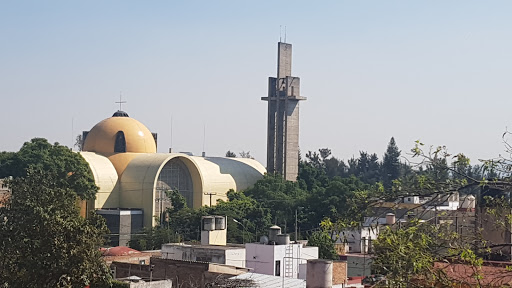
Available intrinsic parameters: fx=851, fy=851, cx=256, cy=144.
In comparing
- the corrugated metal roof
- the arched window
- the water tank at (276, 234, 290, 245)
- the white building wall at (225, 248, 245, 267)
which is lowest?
the corrugated metal roof

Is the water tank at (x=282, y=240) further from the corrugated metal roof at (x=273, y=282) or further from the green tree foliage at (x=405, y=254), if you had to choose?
the green tree foliage at (x=405, y=254)

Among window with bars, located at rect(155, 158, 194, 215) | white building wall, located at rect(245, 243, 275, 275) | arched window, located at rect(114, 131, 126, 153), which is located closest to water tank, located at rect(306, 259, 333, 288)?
white building wall, located at rect(245, 243, 275, 275)

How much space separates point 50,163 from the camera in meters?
48.4

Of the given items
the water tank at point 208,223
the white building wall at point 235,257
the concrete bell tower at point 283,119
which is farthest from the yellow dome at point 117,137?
the white building wall at point 235,257

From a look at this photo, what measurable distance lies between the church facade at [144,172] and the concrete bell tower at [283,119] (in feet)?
7.19

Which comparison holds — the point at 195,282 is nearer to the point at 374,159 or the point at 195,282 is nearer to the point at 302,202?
the point at 302,202

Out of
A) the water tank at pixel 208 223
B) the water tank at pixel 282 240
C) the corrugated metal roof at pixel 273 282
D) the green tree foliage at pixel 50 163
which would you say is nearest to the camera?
the corrugated metal roof at pixel 273 282

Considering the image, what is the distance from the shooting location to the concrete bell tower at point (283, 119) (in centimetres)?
6456

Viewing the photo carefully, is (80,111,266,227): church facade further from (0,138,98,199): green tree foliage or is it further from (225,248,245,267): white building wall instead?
(225,248,245,267): white building wall

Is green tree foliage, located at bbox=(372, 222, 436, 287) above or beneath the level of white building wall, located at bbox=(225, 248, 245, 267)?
above

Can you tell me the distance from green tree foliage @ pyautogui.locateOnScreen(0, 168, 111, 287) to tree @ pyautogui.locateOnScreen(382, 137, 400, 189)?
238 feet

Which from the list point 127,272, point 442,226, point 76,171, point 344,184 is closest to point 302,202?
point 344,184

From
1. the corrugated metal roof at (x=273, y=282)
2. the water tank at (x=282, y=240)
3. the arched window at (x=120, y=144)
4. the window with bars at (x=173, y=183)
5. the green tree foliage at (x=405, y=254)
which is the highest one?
the arched window at (x=120, y=144)

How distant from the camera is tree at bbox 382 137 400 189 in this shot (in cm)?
9043
